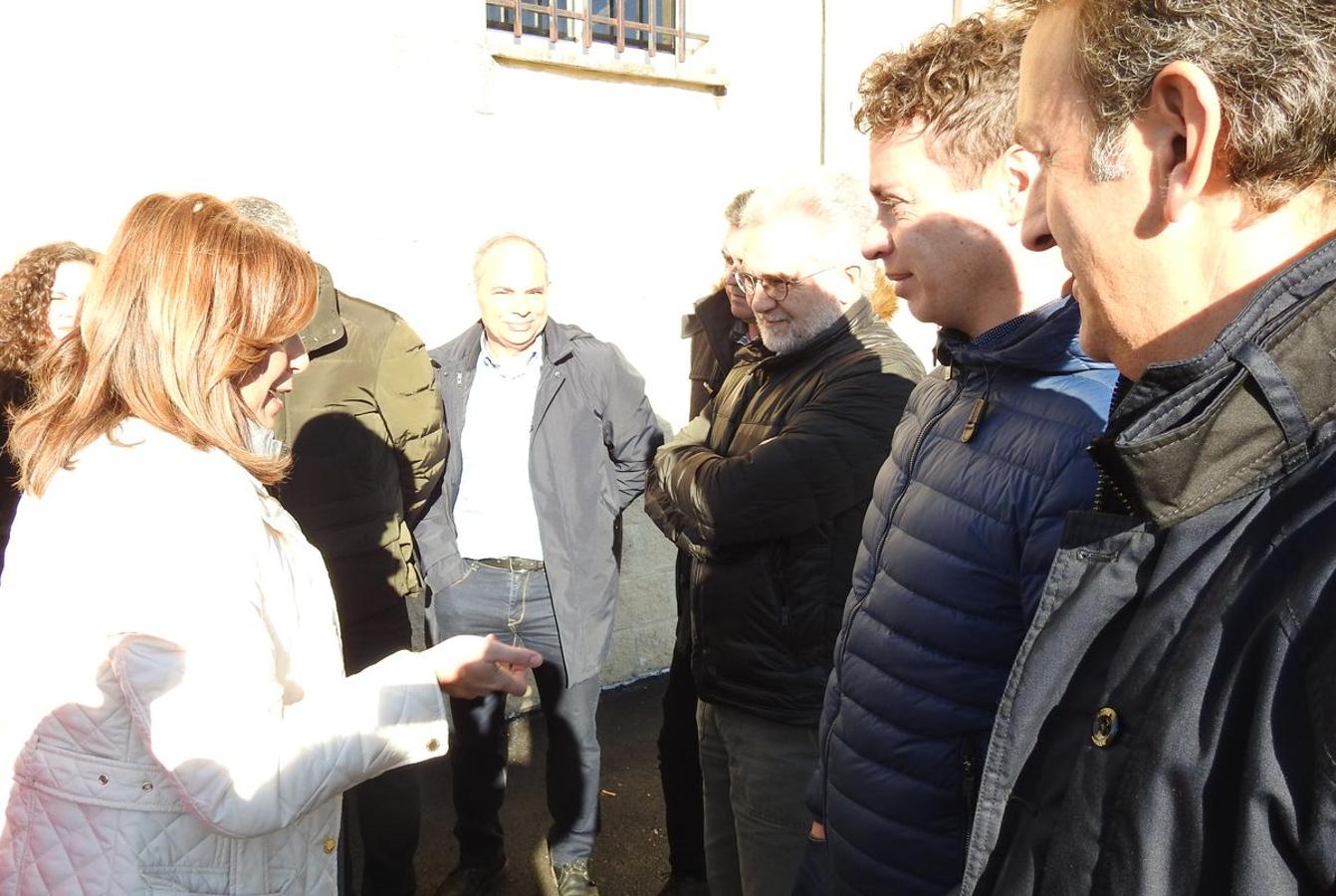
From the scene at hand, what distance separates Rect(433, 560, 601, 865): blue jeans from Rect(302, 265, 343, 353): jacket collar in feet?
3.17

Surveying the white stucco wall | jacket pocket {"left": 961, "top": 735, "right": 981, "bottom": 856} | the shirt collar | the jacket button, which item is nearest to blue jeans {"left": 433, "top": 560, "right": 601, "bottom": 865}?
the shirt collar

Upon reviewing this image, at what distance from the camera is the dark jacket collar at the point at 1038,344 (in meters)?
1.43

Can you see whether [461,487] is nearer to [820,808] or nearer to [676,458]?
[676,458]

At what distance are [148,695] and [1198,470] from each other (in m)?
1.34

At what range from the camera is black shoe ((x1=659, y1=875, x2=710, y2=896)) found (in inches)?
133

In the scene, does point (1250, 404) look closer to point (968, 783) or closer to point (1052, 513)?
point (1052, 513)

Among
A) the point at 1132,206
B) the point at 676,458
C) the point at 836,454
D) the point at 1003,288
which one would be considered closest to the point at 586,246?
the point at 676,458

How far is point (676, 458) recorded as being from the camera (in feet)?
8.57

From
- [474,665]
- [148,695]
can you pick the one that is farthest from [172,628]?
[474,665]

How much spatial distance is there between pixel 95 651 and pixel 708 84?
4.23 m

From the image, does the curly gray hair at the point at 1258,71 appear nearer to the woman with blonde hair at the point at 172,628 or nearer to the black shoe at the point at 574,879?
the woman with blonde hair at the point at 172,628

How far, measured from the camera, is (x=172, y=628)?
4.53ft

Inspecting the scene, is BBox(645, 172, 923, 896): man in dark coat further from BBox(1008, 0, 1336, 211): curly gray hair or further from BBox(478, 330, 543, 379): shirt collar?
BBox(1008, 0, 1336, 211): curly gray hair

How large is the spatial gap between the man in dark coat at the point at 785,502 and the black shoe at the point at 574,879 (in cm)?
112
